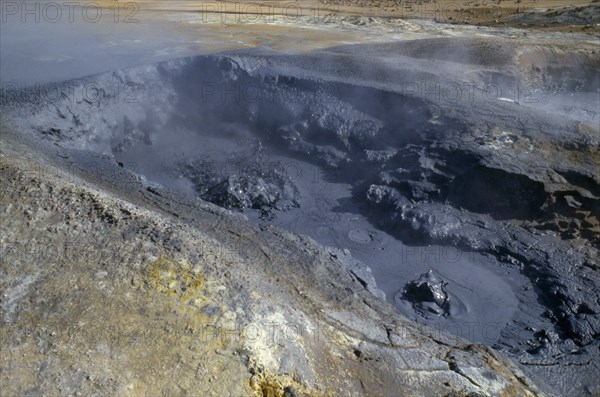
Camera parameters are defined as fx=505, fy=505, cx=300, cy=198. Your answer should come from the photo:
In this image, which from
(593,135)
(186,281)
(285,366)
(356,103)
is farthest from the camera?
(356,103)

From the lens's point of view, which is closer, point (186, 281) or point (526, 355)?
point (186, 281)

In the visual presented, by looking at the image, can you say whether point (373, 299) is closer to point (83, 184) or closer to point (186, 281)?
point (186, 281)

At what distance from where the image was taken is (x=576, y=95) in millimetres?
9250

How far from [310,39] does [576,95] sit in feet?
16.9

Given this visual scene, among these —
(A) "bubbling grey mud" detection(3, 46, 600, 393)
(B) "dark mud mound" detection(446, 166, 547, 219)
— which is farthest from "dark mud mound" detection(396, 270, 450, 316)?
(B) "dark mud mound" detection(446, 166, 547, 219)

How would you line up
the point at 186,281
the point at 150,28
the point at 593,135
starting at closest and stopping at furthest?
the point at 186,281 < the point at 593,135 < the point at 150,28

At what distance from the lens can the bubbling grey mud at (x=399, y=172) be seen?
5137 millimetres

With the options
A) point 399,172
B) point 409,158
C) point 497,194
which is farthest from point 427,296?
point 409,158

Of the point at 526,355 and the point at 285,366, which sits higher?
the point at 285,366

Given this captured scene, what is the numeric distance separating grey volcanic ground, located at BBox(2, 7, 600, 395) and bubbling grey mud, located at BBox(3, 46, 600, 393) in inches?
0.8

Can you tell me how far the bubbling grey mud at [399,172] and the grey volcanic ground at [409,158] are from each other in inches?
0.8

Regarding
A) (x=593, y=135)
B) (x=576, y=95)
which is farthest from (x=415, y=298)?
(x=576, y=95)

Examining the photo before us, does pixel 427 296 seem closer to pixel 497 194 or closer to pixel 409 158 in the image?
pixel 497 194

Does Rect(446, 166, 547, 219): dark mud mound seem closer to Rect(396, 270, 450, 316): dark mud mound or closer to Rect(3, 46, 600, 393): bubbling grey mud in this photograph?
Rect(3, 46, 600, 393): bubbling grey mud
